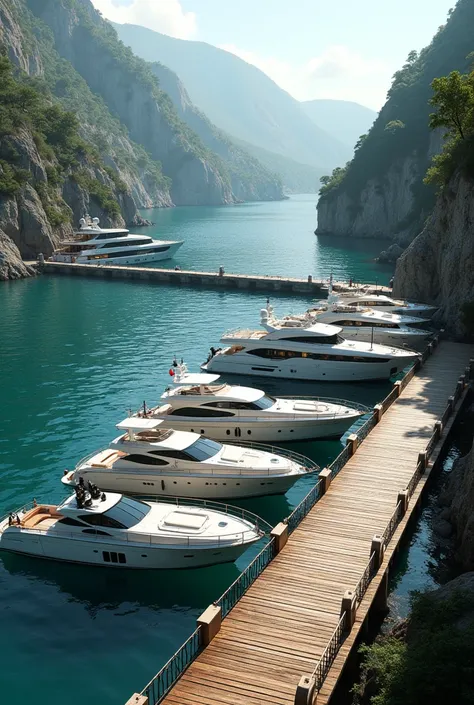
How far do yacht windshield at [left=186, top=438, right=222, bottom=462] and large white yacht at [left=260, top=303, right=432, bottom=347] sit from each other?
934 inches

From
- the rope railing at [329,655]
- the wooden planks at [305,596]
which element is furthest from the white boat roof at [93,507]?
the rope railing at [329,655]

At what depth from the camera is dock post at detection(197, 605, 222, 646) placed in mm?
19562

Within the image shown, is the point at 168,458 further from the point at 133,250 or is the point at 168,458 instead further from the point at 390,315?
the point at 133,250

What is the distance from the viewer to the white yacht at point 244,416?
36.9 metres

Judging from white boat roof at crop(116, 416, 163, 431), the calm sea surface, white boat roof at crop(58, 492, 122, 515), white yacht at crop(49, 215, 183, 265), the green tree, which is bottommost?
the calm sea surface

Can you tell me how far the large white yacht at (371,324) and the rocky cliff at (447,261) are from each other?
12.5ft

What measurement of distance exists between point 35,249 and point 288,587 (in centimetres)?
9566

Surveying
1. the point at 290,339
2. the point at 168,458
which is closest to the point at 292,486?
the point at 168,458

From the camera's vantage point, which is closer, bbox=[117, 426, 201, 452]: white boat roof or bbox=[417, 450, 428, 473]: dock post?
bbox=[117, 426, 201, 452]: white boat roof

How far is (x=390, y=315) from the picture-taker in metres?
60.6

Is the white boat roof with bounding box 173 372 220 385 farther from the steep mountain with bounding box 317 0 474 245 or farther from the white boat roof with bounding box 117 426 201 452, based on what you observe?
the steep mountain with bounding box 317 0 474 245

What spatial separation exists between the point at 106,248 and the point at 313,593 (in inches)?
3741

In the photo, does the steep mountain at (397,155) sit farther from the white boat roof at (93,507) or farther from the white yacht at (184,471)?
the white boat roof at (93,507)

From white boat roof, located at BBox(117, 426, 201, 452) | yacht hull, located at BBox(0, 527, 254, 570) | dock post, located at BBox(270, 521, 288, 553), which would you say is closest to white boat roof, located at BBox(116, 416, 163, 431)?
white boat roof, located at BBox(117, 426, 201, 452)
